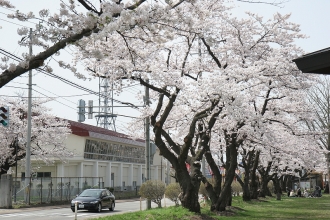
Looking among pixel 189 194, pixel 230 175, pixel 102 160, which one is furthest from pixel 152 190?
pixel 102 160

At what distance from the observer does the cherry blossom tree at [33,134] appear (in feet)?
131

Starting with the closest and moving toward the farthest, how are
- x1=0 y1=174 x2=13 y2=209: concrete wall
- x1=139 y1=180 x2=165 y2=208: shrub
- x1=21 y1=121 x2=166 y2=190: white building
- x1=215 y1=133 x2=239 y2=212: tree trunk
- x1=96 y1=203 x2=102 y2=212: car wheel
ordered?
1. x1=215 y1=133 x2=239 y2=212: tree trunk
2. x1=139 y1=180 x2=165 y2=208: shrub
3. x1=96 y1=203 x2=102 y2=212: car wheel
4. x1=0 y1=174 x2=13 y2=209: concrete wall
5. x1=21 y1=121 x2=166 y2=190: white building

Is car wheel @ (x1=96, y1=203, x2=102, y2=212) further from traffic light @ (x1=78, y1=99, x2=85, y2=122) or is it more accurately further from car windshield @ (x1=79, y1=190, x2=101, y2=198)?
traffic light @ (x1=78, y1=99, x2=85, y2=122)

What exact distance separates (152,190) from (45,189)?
15531mm

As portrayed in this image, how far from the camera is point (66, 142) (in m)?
54.5

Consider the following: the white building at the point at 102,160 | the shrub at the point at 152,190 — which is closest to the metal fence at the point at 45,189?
the white building at the point at 102,160

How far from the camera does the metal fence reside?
3544 cm

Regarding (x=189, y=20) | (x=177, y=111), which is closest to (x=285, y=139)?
(x=177, y=111)

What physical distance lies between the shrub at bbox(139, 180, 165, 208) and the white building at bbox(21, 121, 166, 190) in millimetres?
20243

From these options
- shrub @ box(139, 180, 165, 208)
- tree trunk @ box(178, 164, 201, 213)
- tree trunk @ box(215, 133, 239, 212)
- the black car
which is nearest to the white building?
the black car

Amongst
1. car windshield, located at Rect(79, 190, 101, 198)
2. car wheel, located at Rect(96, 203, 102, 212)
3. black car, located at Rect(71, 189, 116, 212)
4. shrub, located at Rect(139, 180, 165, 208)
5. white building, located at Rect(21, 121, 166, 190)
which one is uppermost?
white building, located at Rect(21, 121, 166, 190)

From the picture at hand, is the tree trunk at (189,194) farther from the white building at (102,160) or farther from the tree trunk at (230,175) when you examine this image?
the white building at (102,160)

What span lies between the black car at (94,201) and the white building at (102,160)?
15755 millimetres

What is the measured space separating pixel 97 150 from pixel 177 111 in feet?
120
